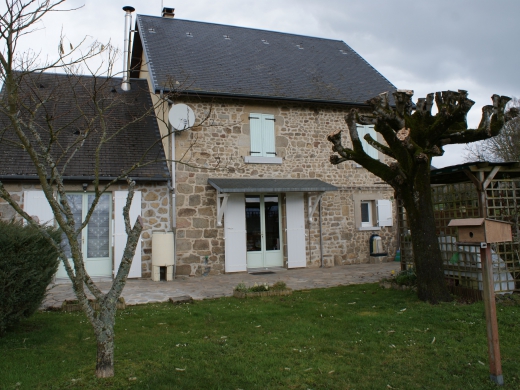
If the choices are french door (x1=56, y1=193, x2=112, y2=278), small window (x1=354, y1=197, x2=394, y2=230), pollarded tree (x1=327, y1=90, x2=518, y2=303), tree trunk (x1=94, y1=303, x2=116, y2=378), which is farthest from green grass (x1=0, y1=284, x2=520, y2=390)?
small window (x1=354, y1=197, x2=394, y2=230)

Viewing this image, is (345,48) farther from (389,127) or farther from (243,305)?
(243,305)

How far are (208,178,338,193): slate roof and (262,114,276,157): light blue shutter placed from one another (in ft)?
2.63

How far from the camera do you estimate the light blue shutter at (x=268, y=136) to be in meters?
11.4

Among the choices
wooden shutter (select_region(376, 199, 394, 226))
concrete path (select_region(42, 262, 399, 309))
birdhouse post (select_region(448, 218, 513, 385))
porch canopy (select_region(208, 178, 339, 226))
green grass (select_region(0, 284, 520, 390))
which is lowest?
green grass (select_region(0, 284, 520, 390))

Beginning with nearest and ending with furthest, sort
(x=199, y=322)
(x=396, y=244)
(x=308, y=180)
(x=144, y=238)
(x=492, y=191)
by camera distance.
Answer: (x=199, y=322)
(x=492, y=191)
(x=144, y=238)
(x=308, y=180)
(x=396, y=244)

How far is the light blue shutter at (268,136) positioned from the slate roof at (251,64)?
0.61m

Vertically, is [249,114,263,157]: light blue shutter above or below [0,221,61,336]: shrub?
above

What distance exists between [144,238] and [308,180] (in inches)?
177

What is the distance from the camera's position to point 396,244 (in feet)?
41.4

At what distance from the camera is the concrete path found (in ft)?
25.0

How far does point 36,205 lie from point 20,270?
5.26 m

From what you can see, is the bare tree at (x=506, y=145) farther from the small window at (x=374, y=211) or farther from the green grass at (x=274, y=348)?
the green grass at (x=274, y=348)

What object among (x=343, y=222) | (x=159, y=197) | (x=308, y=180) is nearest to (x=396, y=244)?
(x=343, y=222)

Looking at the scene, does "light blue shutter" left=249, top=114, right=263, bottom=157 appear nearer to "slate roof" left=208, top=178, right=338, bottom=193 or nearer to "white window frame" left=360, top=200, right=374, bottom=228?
"slate roof" left=208, top=178, right=338, bottom=193
